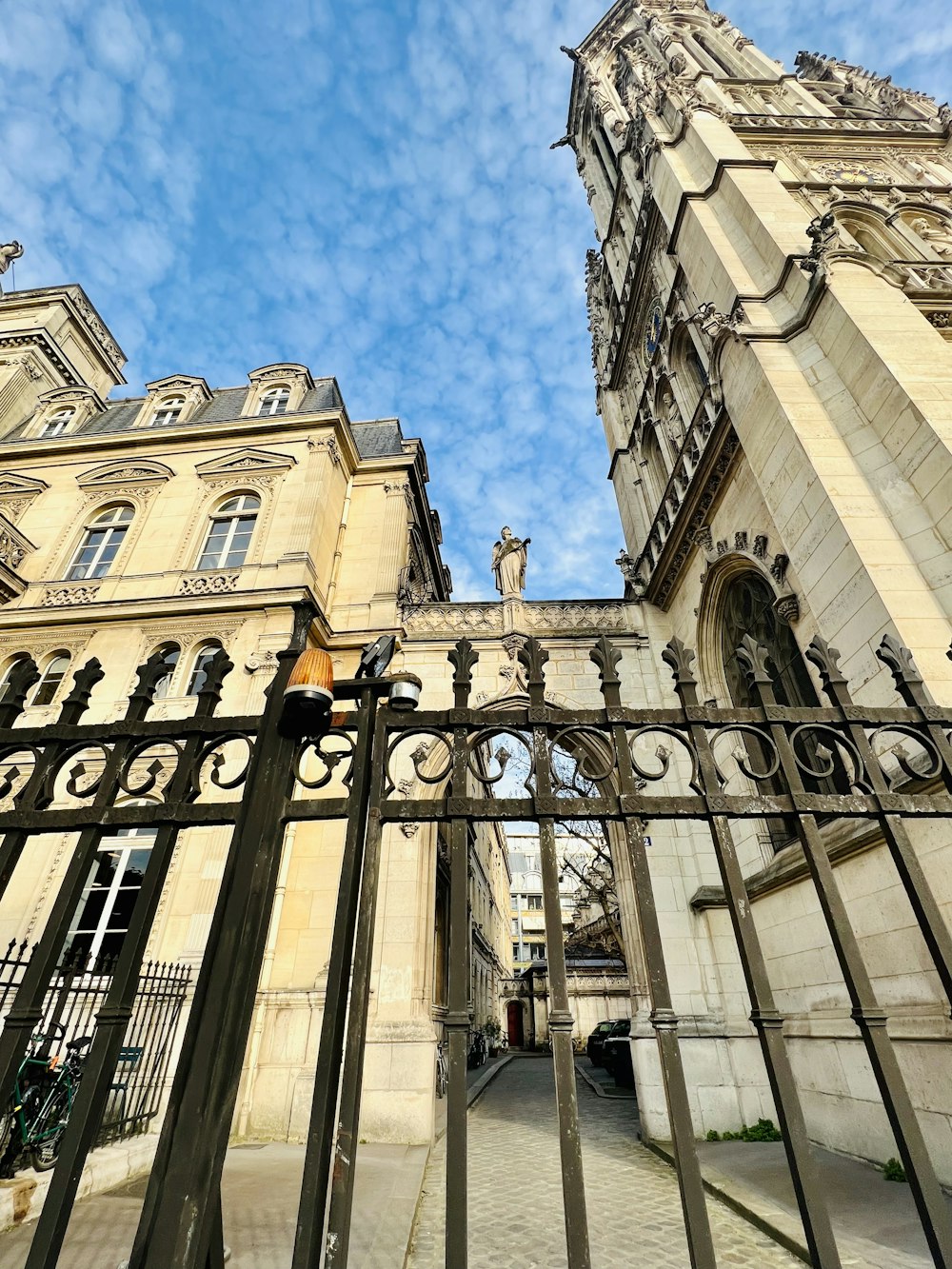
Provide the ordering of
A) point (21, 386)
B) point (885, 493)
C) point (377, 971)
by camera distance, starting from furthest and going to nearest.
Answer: point (21, 386) → point (377, 971) → point (885, 493)

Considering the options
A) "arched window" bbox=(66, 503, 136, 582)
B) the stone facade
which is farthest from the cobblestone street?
"arched window" bbox=(66, 503, 136, 582)

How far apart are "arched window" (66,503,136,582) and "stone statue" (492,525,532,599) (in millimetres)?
9053

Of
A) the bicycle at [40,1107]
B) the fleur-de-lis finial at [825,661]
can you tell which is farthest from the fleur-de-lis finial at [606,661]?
the bicycle at [40,1107]

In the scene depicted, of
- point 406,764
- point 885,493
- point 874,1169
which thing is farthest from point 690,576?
point 874,1169

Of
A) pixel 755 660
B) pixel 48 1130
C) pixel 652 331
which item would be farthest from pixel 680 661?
pixel 652 331

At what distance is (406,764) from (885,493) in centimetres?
831

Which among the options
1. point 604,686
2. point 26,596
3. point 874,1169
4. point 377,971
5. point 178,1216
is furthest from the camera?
point 26,596

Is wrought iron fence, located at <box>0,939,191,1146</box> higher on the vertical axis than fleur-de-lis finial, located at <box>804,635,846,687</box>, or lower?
lower

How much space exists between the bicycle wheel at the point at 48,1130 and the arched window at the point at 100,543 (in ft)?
36.5

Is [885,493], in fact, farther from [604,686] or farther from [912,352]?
[604,686]

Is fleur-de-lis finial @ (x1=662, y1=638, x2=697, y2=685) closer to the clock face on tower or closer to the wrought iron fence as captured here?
the wrought iron fence

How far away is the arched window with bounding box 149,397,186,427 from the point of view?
1805 centimetres

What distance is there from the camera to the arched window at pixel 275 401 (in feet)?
57.7

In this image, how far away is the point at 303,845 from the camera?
10.6 m
